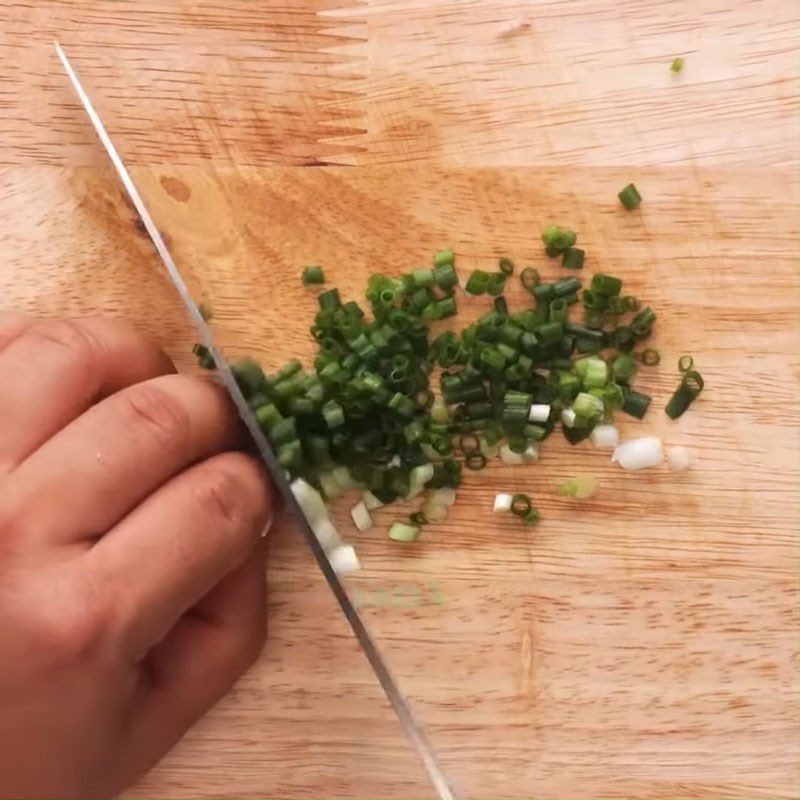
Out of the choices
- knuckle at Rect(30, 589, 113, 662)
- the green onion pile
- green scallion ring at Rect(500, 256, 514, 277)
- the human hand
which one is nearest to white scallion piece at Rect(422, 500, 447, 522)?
the green onion pile

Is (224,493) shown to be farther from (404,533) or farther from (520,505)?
(520,505)

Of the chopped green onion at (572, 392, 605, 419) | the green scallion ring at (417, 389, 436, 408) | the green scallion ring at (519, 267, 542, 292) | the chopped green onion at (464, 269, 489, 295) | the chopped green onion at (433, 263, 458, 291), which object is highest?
the chopped green onion at (433, 263, 458, 291)

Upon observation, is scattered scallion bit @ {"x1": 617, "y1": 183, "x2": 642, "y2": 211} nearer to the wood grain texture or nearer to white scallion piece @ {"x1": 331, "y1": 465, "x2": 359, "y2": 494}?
the wood grain texture

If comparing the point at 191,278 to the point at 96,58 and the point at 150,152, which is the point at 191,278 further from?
the point at 96,58

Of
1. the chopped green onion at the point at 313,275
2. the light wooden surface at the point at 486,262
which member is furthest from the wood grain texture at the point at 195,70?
the chopped green onion at the point at 313,275

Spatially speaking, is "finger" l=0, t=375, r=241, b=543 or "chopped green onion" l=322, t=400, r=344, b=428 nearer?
"finger" l=0, t=375, r=241, b=543

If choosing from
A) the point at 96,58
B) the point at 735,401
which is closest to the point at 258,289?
the point at 96,58

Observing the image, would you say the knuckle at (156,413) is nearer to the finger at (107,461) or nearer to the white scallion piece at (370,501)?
the finger at (107,461)

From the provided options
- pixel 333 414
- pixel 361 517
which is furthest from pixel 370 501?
pixel 333 414
